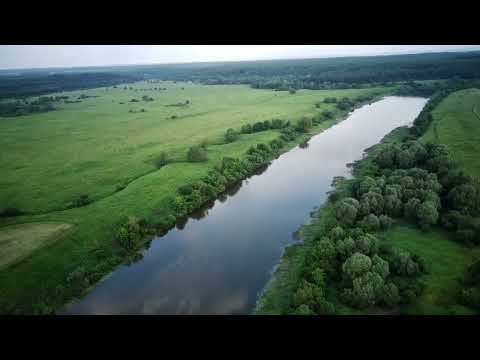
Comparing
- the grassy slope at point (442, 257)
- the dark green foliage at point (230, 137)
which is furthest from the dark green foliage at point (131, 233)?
the dark green foliage at point (230, 137)

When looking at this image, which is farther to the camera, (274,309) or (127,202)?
(127,202)

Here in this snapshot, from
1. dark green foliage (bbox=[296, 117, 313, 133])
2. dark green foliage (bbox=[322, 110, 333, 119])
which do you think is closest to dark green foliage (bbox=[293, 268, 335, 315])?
dark green foliage (bbox=[296, 117, 313, 133])

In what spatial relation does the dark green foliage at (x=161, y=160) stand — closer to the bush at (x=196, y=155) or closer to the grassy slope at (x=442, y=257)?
the bush at (x=196, y=155)

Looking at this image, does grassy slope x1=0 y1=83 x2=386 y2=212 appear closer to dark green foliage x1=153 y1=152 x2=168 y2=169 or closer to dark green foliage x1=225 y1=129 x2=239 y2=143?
dark green foliage x1=153 y1=152 x2=168 y2=169

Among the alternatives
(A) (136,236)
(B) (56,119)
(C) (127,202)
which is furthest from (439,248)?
(B) (56,119)

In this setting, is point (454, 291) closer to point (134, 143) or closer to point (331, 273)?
point (331, 273)
